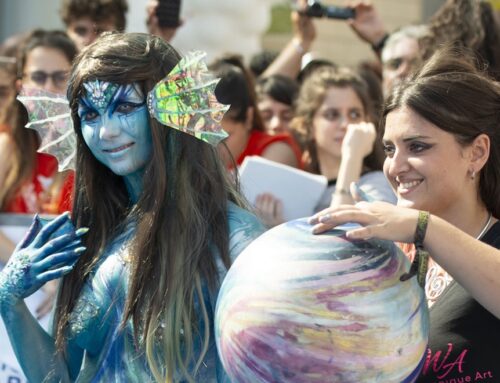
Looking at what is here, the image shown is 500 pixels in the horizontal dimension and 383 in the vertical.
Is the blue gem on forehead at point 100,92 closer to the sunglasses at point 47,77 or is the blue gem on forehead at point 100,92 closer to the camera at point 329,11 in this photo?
the sunglasses at point 47,77

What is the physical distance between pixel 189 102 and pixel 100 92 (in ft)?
0.75

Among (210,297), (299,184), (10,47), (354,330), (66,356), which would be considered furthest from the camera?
(10,47)

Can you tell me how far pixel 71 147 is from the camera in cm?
283

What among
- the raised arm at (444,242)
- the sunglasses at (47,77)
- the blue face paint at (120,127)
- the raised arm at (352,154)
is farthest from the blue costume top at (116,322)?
the sunglasses at (47,77)

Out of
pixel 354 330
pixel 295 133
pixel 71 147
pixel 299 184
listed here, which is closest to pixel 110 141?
pixel 71 147

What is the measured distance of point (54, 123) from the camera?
284 centimetres

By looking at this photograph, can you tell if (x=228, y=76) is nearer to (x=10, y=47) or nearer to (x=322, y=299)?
(x=10, y=47)

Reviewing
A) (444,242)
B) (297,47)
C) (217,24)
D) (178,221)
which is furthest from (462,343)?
(217,24)

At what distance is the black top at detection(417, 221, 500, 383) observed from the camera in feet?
7.47

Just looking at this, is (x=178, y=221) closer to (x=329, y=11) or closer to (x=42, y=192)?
(x=42, y=192)

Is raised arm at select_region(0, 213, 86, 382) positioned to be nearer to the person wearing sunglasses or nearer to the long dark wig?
the long dark wig

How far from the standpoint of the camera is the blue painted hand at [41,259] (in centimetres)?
247

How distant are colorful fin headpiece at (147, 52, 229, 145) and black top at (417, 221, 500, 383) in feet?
2.29

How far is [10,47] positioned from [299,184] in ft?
6.71
